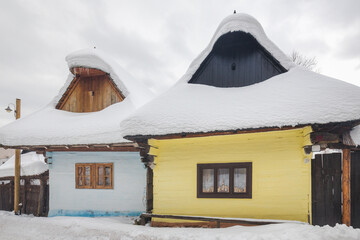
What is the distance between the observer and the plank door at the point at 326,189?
5477 mm

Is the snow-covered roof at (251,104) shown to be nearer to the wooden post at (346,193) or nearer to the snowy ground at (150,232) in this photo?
the wooden post at (346,193)

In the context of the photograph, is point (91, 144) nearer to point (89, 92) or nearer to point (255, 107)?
point (89, 92)

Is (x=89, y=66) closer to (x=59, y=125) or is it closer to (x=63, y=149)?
(x=59, y=125)

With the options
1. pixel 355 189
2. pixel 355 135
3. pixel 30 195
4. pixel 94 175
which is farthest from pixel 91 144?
pixel 355 189

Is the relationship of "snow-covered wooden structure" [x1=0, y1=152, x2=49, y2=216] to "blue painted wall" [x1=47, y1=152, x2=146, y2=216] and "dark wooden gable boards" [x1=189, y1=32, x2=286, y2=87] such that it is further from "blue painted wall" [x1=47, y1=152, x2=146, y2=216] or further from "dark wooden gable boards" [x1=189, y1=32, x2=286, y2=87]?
"dark wooden gable boards" [x1=189, y1=32, x2=286, y2=87]

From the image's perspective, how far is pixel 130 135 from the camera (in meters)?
5.61

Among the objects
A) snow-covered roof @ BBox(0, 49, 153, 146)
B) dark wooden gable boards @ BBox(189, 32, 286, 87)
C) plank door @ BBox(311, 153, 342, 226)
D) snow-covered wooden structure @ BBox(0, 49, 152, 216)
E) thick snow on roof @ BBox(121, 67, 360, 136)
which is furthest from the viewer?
snow-covered wooden structure @ BBox(0, 49, 152, 216)

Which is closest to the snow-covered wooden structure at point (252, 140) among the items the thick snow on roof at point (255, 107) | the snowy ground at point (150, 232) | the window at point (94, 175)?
the thick snow on roof at point (255, 107)

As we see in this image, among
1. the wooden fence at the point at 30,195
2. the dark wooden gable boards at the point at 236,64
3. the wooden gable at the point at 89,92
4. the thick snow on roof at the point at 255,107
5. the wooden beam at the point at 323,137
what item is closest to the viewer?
the thick snow on roof at the point at 255,107

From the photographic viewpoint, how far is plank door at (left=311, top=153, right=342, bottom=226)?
5477 mm

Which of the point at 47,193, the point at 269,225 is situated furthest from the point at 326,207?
the point at 47,193

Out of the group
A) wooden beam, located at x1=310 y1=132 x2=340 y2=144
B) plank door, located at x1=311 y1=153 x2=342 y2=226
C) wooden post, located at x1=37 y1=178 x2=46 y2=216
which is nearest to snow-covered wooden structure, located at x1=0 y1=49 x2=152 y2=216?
wooden post, located at x1=37 y1=178 x2=46 y2=216

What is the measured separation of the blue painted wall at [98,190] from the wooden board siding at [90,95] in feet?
7.56

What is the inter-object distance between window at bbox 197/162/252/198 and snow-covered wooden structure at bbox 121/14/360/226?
3 centimetres
